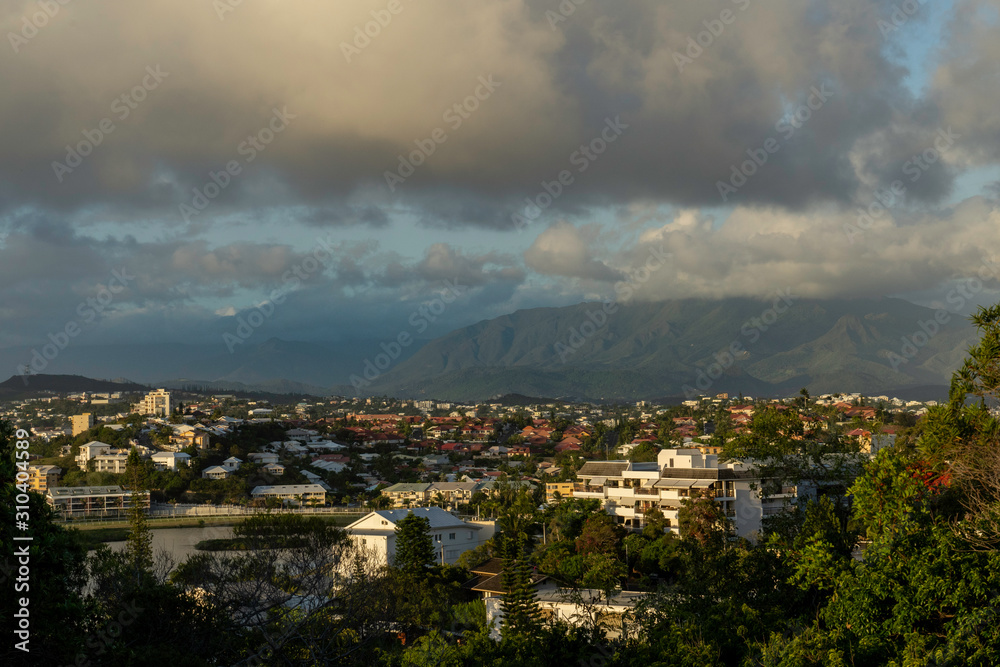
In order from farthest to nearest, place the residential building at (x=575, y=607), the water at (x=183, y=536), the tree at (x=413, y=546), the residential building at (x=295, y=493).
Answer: the residential building at (x=295, y=493), the water at (x=183, y=536), the tree at (x=413, y=546), the residential building at (x=575, y=607)

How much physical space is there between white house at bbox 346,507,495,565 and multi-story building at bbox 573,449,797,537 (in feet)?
15.0

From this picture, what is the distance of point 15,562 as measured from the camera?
6.30 metres

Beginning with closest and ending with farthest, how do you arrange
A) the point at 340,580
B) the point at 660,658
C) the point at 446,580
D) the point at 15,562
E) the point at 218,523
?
the point at 15,562 < the point at 660,658 < the point at 340,580 < the point at 446,580 < the point at 218,523

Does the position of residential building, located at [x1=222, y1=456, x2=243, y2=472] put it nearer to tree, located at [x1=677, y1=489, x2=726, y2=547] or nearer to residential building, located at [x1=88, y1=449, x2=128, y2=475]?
residential building, located at [x1=88, y1=449, x2=128, y2=475]

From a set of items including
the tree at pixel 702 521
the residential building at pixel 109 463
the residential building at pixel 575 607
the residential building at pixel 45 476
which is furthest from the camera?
the residential building at pixel 109 463

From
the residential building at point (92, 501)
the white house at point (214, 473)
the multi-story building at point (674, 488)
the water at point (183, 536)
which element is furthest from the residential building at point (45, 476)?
the multi-story building at point (674, 488)

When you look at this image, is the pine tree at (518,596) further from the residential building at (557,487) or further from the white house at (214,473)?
the white house at (214,473)

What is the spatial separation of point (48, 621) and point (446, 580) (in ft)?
56.1

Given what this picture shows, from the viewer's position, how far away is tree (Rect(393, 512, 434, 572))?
76.3 ft

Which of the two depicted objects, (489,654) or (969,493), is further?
(969,493)

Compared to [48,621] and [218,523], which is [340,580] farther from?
[218,523]

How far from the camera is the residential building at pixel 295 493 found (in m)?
50.9

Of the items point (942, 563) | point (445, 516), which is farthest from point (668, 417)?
point (942, 563)

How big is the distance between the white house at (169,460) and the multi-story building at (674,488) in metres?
34.3
